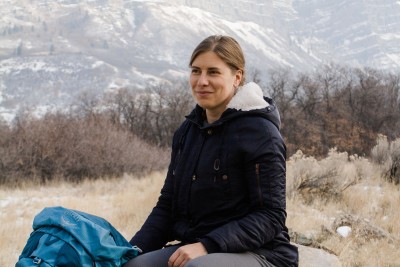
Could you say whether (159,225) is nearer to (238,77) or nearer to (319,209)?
(238,77)

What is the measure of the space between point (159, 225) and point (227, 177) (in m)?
0.55

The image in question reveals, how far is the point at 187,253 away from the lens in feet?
6.31

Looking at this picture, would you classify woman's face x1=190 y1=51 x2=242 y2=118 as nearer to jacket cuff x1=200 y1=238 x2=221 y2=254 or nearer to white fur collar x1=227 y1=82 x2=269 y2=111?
white fur collar x1=227 y1=82 x2=269 y2=111

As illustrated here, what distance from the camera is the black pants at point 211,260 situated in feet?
6.07

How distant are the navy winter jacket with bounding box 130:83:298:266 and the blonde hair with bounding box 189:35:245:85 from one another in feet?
0.42

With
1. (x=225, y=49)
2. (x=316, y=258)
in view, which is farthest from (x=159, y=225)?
(x=316, y=258)

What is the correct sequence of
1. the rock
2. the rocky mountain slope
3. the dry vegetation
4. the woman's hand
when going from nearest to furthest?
the woman's hand, the rock, the dry vegetation, the rocky mountain slope

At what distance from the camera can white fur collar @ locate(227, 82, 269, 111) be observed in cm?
208

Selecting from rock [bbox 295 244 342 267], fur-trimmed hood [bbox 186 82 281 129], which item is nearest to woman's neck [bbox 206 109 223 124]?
fur-trimmed hood [bbox 186 82 281 129]

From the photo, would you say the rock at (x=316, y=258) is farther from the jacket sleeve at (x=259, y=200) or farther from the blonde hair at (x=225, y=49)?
the blonde hair at (x=225, y=49)

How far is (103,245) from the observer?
190 cm

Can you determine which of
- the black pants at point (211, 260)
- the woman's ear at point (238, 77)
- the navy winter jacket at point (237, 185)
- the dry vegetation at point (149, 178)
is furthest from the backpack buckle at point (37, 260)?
the dry vegetation at point (149, 178)

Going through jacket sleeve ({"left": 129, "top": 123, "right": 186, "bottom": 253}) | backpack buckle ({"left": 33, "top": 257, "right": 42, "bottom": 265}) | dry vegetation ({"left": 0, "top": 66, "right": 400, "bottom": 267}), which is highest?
backpack buckle ({"left": 33, "top": 257, "right": 42, "bottom": 265})

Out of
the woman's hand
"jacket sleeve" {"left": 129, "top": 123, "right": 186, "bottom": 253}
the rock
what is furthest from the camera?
the rock
